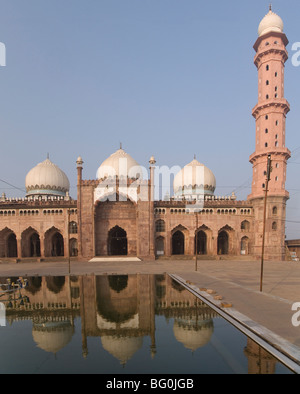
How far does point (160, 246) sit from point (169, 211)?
517 centimetres

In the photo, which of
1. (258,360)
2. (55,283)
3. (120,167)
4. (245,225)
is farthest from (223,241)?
(258,360)

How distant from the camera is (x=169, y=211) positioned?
32562mm

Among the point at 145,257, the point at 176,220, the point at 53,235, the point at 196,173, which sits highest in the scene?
the point at 196,173

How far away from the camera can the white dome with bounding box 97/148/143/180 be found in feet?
114

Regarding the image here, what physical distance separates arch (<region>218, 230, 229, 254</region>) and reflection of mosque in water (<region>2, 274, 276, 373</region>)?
22.3 meters

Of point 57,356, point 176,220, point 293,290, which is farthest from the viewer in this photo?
point 176,220

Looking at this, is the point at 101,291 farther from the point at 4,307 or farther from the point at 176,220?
the point at 176,220

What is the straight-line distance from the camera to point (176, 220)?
107 ft

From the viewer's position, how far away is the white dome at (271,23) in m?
30.8

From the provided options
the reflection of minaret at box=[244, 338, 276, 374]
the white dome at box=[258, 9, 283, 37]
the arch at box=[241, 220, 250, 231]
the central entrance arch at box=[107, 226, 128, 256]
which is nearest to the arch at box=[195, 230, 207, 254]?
the arch at box=[241, 220, 250, 231]

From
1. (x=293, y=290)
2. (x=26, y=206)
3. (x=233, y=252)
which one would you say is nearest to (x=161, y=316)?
(x=293, y=290)

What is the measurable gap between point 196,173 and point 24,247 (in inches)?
1082

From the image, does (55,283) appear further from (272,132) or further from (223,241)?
(272,132)

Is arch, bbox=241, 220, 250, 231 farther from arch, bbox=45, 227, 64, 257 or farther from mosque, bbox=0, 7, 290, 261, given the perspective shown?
arch, bbox=45, 227, 64, 257
